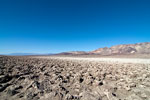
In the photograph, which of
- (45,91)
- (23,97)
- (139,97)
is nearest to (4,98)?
(23,97)

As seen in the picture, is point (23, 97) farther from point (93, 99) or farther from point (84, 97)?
point (93, 99)

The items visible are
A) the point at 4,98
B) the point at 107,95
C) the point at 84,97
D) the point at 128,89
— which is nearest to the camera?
the point at 4,98

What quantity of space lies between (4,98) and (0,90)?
0.51 metres

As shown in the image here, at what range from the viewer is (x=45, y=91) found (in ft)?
7.38

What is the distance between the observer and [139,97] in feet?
6.68

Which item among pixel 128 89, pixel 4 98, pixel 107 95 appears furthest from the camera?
pixel 128 89

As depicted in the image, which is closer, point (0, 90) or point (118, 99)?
point (118, 99)

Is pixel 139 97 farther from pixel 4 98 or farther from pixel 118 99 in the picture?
pixel 4 98

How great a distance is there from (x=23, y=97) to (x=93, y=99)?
1.81 m

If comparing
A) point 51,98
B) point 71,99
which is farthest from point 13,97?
point 71,99

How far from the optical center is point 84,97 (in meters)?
2.02

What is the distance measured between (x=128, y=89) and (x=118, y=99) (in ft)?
2.57

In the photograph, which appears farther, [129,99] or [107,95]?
[107,95]

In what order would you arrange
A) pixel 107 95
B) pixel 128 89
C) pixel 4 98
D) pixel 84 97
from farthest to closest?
pixel 128 89
pixel 107 95
pixel 84 97
pixel 4 98
